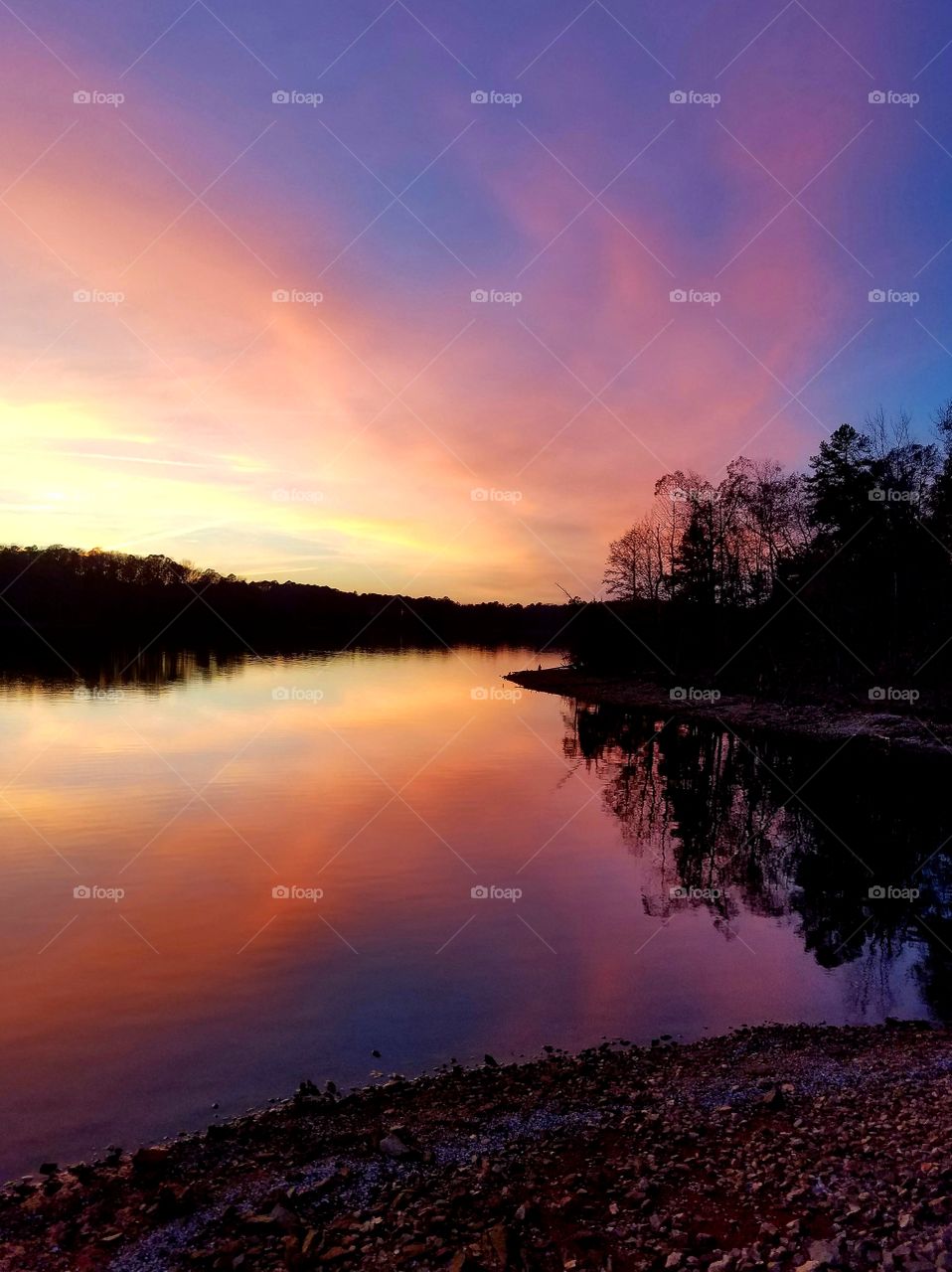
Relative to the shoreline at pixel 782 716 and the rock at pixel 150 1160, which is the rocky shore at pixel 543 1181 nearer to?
the rock at pixel 150 1160

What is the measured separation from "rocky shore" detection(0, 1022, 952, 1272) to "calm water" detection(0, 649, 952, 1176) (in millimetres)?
1233

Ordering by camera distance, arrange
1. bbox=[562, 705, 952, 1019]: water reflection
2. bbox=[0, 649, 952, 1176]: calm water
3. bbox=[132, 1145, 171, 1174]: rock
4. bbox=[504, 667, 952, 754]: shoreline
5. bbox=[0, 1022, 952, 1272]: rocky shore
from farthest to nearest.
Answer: bbox=[504, 667, 952, 754]: shoreline < bbox=[562, 705, 952, 1019]: water reflection < bbox=[0, 649, 952, 1176]: calm water < bbox=[132, 1145, 171, 1174]: rock < bbox=[0, 1022, 952, 1272]: rocky shore

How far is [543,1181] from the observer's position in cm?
770

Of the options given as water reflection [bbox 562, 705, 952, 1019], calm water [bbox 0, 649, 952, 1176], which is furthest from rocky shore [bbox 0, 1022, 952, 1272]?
water reflection [bbox 562, 705, 952, 1019]

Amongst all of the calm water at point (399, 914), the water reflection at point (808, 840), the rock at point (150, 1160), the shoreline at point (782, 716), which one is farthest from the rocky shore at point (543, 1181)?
the shoreline at point (782, 716)

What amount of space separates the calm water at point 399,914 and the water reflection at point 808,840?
14cm

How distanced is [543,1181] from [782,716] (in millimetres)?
56185

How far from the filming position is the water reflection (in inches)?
658

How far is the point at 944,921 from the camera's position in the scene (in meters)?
17.5

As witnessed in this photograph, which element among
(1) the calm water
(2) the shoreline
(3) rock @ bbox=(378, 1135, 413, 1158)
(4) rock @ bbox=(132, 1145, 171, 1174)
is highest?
(2) the shoreline

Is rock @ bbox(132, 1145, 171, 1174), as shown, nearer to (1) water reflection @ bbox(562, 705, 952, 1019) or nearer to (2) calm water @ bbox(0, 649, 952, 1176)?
(2) calm water @ bbox(0, 649, 952, 1176)

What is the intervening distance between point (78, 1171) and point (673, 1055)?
7.27m

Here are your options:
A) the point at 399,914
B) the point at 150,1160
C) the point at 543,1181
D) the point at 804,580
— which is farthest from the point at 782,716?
the point at 150,1160

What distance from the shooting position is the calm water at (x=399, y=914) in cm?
1129
